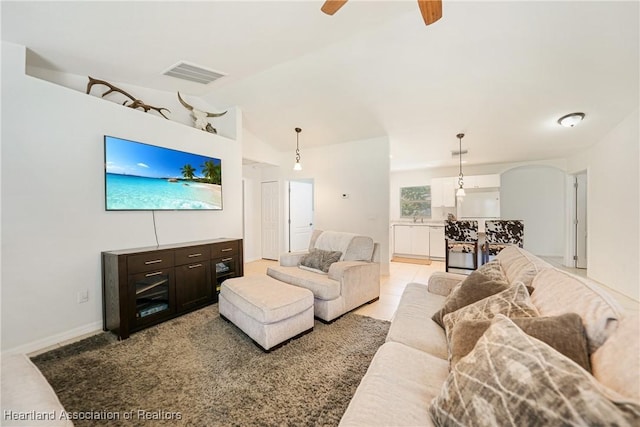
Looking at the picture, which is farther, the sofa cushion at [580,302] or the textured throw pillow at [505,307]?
the textured throw pillow at [505,307]

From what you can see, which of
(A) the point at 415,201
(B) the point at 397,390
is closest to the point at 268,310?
(B) the point at 397,390

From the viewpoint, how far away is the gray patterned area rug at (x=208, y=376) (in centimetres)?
152

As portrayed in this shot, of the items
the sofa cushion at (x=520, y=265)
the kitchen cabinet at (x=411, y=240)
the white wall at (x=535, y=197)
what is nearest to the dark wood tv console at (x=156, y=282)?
the sofa cushion at (x=520, y=265)

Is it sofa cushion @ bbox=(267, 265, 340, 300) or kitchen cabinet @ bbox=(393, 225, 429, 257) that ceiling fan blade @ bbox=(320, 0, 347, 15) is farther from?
kitchen cabinet @ bbox=(393, 225, 429, 257)

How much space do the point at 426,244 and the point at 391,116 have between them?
3.56 meters

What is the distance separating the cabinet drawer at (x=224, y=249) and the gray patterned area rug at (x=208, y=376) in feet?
3.16

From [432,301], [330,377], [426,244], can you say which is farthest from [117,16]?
[426,244]

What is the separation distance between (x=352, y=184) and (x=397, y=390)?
425 cm

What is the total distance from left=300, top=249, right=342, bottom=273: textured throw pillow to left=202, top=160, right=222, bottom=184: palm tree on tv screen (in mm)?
1799

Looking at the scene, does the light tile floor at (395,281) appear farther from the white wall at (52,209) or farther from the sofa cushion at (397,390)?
the white wall at (52,209)

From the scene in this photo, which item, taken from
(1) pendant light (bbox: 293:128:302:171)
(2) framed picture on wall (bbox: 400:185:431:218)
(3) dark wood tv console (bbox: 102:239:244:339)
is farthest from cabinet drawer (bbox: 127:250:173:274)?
(2) framed picture on wall (bbox: 400:185:431:218)

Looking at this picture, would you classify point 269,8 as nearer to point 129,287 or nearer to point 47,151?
point 47,151

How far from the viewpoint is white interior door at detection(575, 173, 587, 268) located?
5.26 m

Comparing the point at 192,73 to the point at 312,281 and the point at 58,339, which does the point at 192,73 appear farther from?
the point at 58,339
